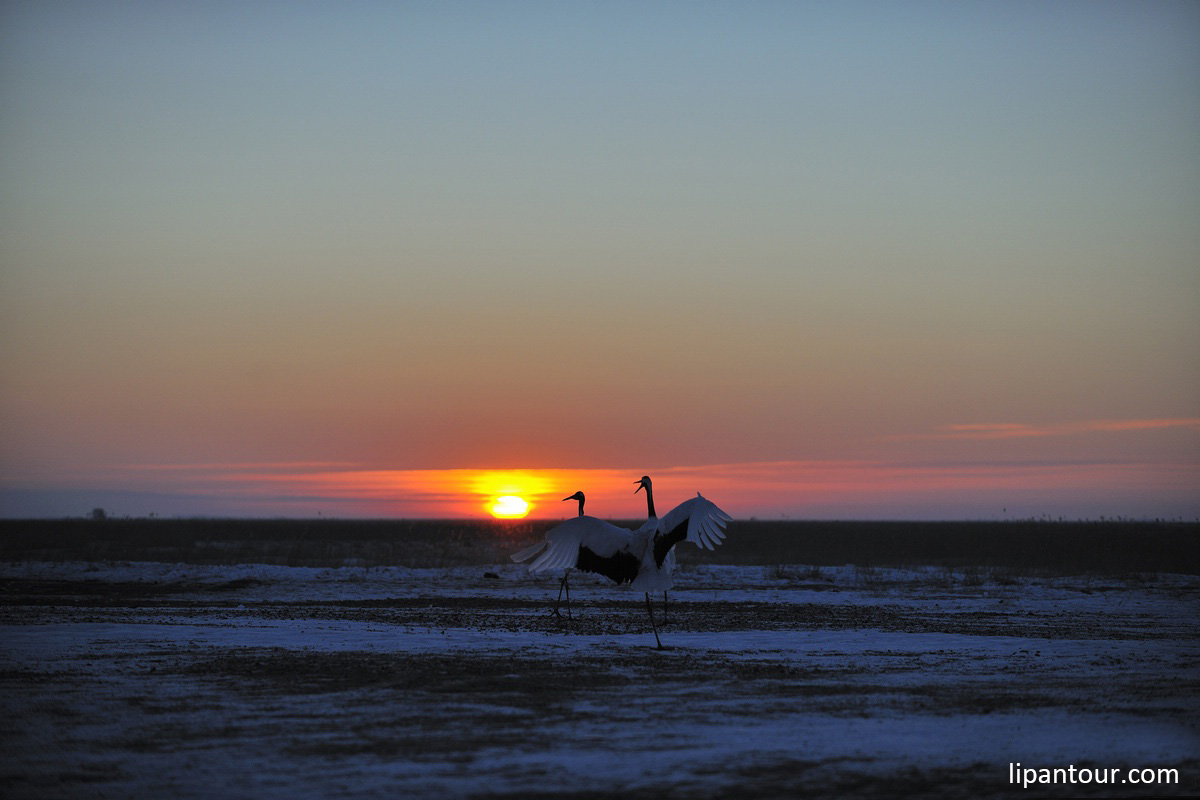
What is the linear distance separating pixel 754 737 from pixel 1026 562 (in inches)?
1525

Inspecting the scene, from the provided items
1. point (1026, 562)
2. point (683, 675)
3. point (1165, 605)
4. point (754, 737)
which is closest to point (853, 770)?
point (754, 737)

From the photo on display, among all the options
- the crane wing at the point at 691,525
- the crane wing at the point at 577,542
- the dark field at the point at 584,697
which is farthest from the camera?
the crane wing at the point at 577,542

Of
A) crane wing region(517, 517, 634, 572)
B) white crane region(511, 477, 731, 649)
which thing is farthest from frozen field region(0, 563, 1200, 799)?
crane wing region(517, 517, 634, 572)

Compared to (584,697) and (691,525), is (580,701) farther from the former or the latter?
(691,525)

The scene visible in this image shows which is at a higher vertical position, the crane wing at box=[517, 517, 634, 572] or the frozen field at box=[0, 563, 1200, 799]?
the crane wing at box=[517, 517, 634, 572]

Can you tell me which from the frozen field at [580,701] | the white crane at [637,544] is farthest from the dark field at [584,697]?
the white crane at [637,544]

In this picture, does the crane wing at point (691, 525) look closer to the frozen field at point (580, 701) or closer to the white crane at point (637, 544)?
the white crane at point (637, 544)

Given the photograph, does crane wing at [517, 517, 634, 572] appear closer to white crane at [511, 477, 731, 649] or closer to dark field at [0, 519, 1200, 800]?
white crane at [511, 477, 731, 649]

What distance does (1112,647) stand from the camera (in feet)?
56.8

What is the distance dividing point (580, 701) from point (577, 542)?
652 centimetres

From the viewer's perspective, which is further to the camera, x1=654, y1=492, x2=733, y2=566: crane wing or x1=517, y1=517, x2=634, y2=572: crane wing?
x1=517, y1=517, x2=634, y2=572: crane wing

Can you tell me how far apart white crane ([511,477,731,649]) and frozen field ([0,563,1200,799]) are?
102cm

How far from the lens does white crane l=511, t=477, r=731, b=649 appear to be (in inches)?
674

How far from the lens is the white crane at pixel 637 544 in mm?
17119
